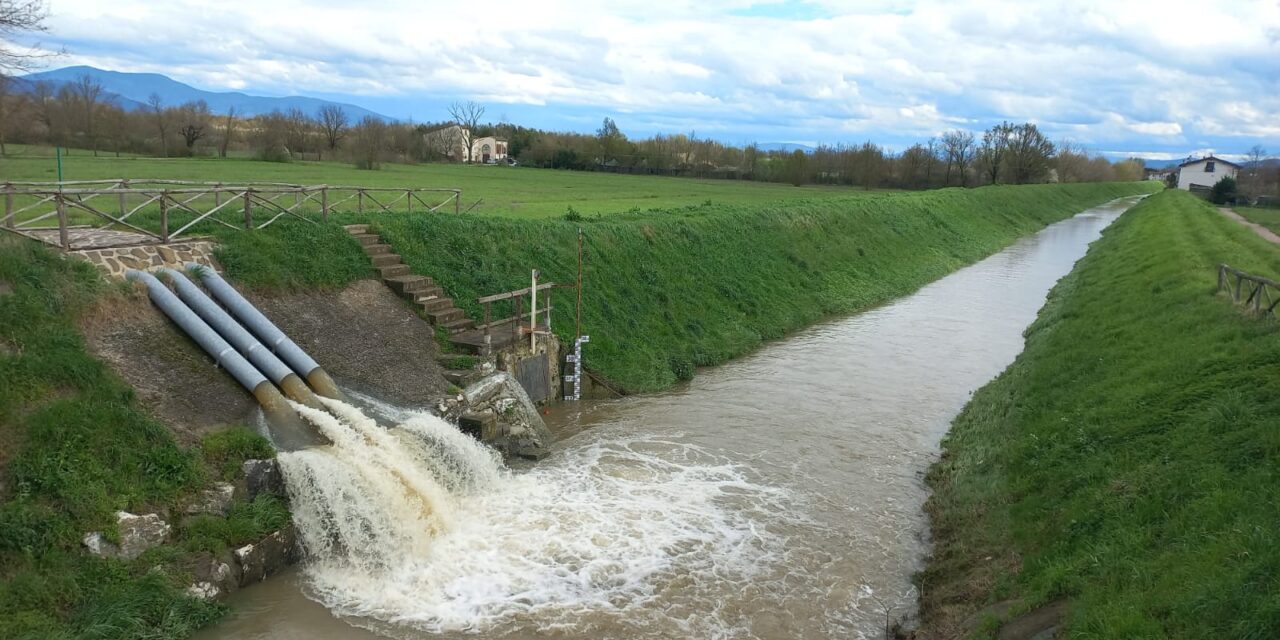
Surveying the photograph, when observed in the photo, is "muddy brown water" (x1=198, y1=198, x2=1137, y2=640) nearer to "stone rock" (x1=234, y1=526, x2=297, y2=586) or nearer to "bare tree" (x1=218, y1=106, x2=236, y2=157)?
"stone rock" (x1=234, y1=526, x2=297, y2=586)

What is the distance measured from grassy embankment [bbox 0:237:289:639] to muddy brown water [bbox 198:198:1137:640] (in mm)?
923

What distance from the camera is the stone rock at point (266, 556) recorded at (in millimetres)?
10633

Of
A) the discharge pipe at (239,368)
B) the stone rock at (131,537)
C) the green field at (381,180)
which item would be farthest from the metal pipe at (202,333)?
the green field at (381,180)

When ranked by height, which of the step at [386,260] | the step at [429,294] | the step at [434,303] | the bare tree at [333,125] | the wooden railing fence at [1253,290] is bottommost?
the step at [434,303]

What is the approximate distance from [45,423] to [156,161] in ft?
183

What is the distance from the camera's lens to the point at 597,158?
107 meters

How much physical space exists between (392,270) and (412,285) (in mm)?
730

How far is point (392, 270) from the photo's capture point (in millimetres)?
19688

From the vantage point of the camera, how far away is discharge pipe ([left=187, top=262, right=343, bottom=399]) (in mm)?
14672

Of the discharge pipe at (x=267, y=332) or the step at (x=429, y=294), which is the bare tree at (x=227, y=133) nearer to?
the step at (x=429, y=294)

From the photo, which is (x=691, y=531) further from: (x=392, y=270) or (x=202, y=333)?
(x=392, y=270)

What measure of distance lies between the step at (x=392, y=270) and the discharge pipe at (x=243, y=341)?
4943 millimetres

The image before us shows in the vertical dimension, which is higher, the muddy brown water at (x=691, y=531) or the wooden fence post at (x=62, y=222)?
the wooden fence post at (x=62, y=222)

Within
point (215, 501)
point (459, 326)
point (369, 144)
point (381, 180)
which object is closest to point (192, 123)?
point (369, 144)
